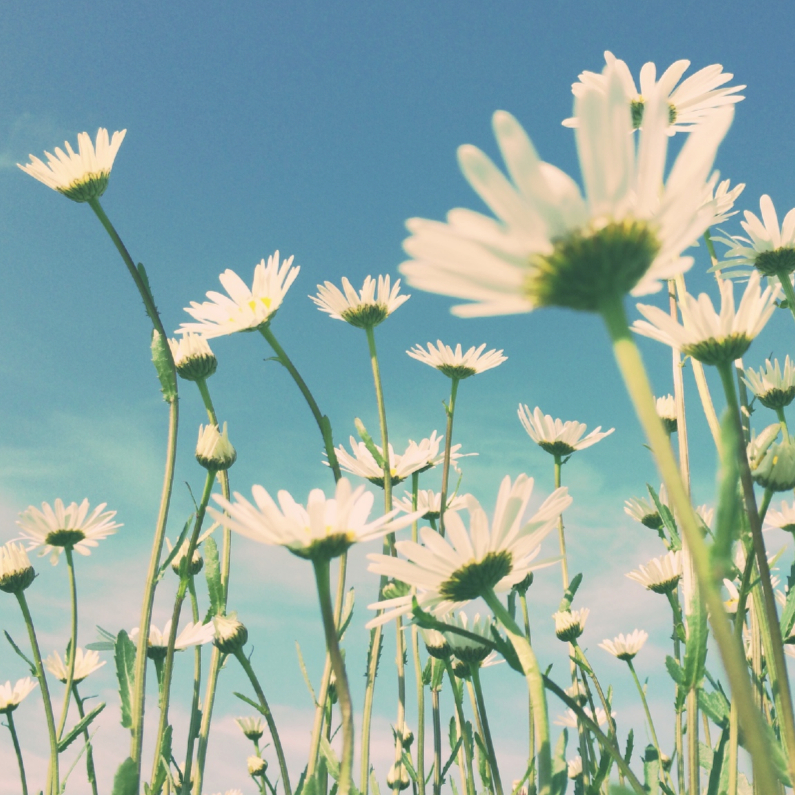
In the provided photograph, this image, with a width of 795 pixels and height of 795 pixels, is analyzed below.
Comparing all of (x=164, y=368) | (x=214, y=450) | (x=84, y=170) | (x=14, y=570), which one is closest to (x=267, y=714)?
(x=214, y=450)

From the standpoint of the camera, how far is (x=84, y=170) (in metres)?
2.39

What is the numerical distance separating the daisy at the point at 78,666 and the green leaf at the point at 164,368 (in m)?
1.94

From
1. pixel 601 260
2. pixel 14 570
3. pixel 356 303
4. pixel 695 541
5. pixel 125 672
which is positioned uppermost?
pixel 356 303

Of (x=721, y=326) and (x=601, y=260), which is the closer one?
(x=601, y=260)

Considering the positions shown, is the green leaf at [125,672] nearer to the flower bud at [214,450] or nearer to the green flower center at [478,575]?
the flower bud at [214,450]

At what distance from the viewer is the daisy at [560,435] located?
305 centimetres

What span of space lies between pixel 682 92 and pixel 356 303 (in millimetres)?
1467

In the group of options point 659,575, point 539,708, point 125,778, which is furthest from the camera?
point 659,575

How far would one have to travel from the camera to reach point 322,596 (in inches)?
40.0

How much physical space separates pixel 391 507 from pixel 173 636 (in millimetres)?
832

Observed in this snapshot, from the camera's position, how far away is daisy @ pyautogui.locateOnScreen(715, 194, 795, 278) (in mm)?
2326

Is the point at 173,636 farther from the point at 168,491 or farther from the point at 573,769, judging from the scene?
the point at 573,769

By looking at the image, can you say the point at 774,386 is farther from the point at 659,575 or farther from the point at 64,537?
the point at 64,537

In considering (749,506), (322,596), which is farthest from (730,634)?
(749,506)
